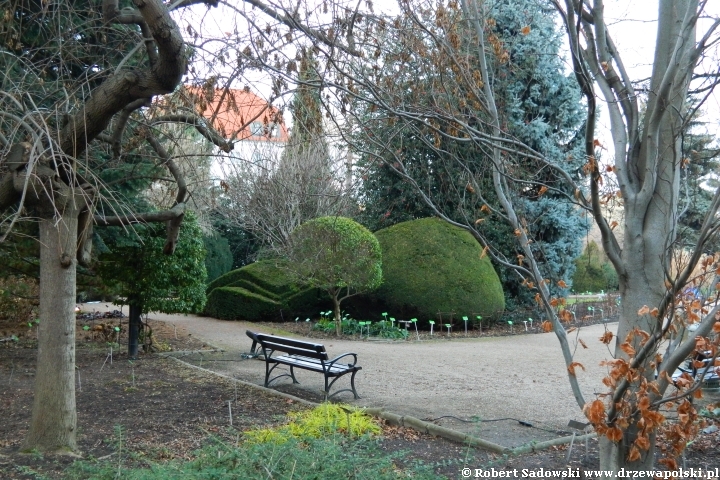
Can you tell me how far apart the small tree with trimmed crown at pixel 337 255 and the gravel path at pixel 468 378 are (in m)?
1.64

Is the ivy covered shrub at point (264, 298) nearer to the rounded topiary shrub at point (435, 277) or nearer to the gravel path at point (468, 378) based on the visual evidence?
the gravel path at point (468, 378)

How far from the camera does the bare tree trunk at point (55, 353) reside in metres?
5.63

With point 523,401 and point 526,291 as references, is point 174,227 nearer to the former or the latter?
point 523,401

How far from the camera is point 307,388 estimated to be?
30.6ft

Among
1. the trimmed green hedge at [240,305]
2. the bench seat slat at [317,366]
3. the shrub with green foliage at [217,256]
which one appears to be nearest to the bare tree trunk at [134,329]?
the bench seat slat at [317,366]

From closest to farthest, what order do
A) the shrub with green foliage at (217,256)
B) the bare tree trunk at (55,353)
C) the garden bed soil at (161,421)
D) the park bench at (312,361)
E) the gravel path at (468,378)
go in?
the garden bed soil at (161,421), the bare tree trunk at (55,353), the gravel path at (468,378), the park bench at (312,361), the shrub with green foliage at (217,256)

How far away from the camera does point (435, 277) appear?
17312 mm

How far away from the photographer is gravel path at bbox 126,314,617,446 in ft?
24.6

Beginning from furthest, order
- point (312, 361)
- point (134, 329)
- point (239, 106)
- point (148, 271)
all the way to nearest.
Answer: point (134, 329) < point (148, 271) < point (312, 361) < point (239, 106)

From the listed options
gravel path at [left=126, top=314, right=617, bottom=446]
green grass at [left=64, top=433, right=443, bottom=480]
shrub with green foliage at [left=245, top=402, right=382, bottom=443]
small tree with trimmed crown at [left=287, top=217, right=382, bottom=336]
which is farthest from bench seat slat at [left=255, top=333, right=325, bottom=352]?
small tree with trimmed crown at [left=287, top=217, right=382, bottom=336]

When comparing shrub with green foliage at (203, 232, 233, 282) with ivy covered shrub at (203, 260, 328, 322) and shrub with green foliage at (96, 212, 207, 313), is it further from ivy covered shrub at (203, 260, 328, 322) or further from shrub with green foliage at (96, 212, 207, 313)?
shrub with green foliage at (96, 212, 207, 313)

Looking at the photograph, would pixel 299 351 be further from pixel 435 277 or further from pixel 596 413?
pixel 435 277

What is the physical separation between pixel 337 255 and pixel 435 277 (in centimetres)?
285

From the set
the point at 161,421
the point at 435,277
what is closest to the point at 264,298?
the point at 435,277
